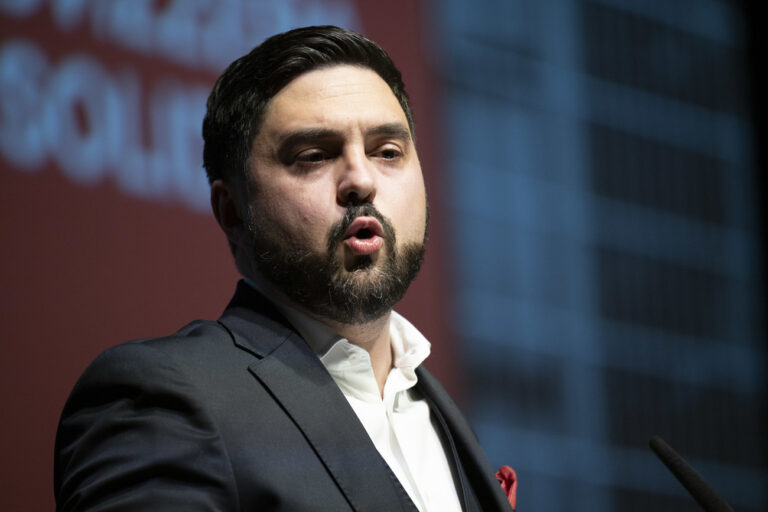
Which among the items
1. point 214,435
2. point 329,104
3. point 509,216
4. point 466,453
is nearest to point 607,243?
point 509,216

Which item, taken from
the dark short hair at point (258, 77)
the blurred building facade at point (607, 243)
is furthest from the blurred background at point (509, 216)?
the dark short hair at point (258, 77)

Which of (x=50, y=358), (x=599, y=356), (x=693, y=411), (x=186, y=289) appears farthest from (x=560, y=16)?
(x=50, y=358)

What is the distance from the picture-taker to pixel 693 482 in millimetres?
1320

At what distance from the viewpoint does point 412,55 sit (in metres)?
3.10

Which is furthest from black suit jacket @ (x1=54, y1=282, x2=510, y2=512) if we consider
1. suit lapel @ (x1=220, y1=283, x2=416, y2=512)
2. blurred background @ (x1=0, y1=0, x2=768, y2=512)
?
blurred background @ (x1=0, y1=0, x2=768, y2=512)

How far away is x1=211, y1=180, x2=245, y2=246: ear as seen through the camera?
1.68m

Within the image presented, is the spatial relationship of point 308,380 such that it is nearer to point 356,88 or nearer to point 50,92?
point 356,88

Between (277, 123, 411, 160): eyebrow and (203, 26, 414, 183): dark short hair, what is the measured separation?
0.07 m

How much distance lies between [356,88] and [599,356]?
2629 mm

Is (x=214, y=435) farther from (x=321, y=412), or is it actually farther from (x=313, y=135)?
(x=313, y=135)

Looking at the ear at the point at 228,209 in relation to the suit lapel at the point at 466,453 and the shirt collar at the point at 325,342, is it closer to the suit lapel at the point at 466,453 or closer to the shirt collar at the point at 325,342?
the shirt collar at the point at 325,342

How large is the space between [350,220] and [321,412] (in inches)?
12.0

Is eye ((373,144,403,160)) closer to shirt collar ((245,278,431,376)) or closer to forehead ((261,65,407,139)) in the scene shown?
forehead ((261,65,407,139))

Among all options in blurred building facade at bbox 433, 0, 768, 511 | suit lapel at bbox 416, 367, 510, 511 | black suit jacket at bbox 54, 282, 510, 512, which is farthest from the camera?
blurred building facade at bbox 433, 0, 768, 511
